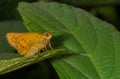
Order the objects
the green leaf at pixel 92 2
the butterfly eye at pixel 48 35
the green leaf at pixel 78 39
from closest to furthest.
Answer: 1. the green leaf at pixel 78 39
2. the butterfly eye at pixel 48 35
3. the green leaf at pixel 92 2

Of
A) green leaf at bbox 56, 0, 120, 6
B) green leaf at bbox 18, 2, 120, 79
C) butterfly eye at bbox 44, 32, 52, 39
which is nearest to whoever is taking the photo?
green leaf at bbox 18, 2, 120, 79

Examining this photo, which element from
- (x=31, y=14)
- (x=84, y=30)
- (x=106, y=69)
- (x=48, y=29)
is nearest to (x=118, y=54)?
(x=106, y=69)

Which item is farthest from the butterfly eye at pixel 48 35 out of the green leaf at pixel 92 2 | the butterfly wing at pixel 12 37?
the green leaf at pixel 92 2

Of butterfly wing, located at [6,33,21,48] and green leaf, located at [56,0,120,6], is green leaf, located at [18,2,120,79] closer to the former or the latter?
butterfly wing, located at [6,33,21,48]

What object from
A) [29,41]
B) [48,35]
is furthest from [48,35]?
[29,41]

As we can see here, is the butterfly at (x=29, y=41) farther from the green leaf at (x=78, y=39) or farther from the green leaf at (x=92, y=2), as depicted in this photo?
the green leaf at (x=92, y=2)

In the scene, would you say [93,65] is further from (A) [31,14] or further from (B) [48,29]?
(A) [31,14]

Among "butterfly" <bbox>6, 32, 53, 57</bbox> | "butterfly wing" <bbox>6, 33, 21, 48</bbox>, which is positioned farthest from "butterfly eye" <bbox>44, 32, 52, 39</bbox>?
"butterfly wing" <bbox>6, 33, 21, 48</bbox>
